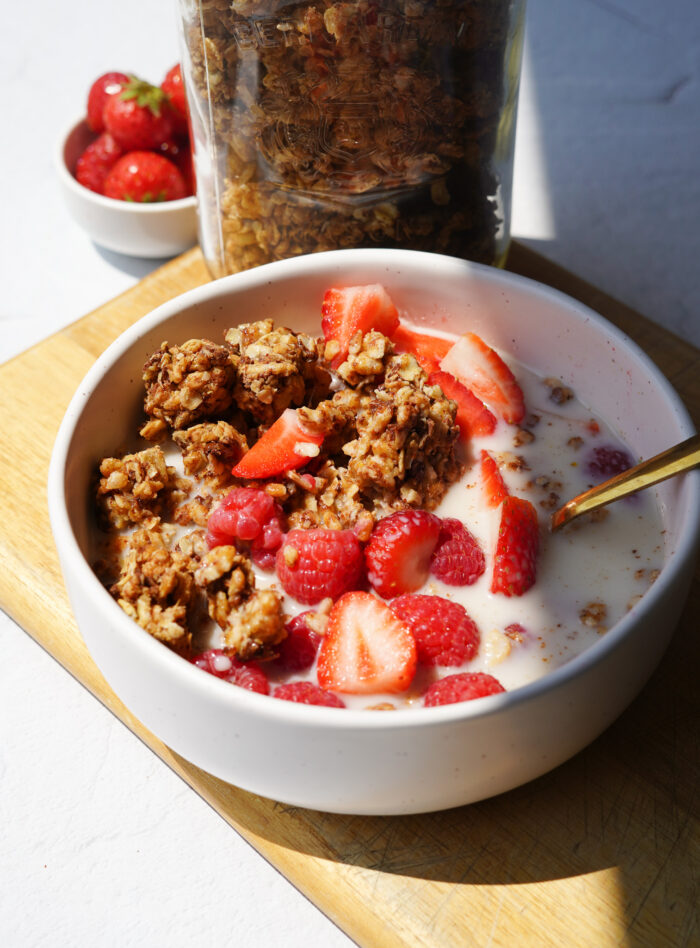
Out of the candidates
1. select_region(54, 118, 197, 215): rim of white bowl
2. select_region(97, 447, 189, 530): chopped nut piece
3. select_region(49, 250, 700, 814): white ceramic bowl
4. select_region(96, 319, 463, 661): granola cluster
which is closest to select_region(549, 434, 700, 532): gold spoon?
select_region(49, 250, 700, 814): white ceramic bowl

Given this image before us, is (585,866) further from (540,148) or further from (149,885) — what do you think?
(540,148)

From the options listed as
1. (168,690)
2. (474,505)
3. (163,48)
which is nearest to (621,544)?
(474,505)

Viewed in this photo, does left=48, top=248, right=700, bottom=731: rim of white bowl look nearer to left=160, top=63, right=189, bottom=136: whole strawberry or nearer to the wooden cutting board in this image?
the wooden cutting board

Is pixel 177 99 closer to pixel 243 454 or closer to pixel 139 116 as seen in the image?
pixel 139 116

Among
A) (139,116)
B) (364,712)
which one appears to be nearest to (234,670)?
(364,712)

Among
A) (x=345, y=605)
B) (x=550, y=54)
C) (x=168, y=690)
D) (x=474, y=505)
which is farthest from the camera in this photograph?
(x=550, y=54)

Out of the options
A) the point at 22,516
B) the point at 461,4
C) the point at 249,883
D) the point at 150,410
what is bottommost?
the point at 249,883

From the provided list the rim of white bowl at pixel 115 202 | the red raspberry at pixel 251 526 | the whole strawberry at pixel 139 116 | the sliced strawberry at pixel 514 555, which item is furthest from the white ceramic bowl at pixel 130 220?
the sliced strawberry at pixel 514 555

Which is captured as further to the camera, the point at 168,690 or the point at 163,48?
the point at 163,48
